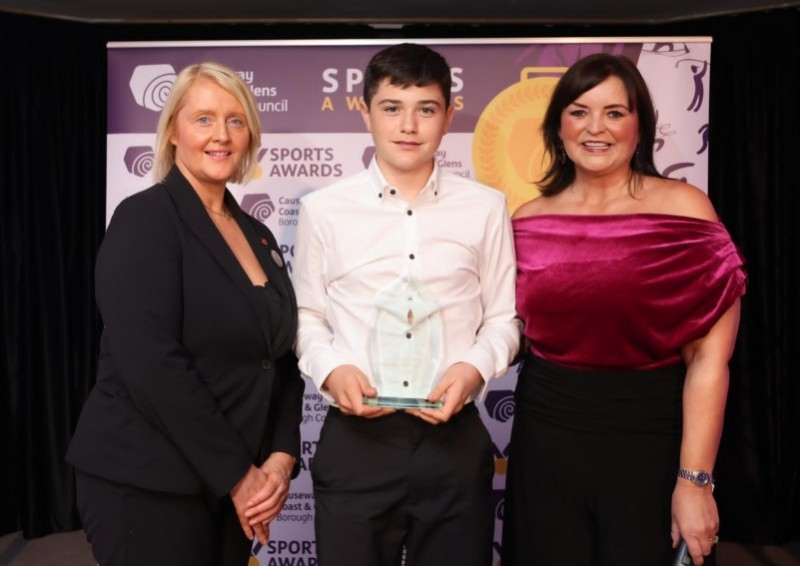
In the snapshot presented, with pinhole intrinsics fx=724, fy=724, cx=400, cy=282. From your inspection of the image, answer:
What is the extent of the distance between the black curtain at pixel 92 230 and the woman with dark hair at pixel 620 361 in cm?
267

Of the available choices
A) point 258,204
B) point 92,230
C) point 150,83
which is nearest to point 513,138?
point 258,204

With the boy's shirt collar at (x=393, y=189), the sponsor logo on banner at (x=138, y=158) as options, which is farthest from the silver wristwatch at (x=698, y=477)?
the sponsor logo on banner at (x=138, y=158)

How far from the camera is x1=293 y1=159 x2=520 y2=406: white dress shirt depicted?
1783mm

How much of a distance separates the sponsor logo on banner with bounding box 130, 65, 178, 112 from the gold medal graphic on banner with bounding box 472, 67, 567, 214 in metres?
1.50

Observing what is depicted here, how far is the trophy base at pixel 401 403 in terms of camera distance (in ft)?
5.31

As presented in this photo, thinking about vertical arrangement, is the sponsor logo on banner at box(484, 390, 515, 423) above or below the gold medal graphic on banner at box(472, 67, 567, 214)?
below

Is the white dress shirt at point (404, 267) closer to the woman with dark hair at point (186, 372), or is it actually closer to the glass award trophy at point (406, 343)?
the glass award trophy at point (406, 343)

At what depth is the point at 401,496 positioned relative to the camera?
66.7 inches

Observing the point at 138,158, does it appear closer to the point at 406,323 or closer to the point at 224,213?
the point at 224,213

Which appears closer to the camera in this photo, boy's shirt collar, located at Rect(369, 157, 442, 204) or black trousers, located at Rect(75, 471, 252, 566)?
black trousers, located at Rect(75, 471, 252, 566)

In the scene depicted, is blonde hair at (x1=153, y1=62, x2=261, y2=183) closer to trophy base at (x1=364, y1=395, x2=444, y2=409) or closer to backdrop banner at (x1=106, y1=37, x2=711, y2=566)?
trophy base at (x1=364, y1=395, x2=444, y2=409)

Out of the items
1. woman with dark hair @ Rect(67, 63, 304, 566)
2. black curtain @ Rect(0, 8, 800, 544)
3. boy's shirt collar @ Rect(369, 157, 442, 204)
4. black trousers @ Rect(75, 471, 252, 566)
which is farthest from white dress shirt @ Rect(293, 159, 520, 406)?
black curtain @ Rect(0, 8, 800, 544)

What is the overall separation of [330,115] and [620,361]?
6.88ft

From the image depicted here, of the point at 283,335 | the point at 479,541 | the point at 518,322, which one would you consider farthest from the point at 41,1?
the point at 479,541
